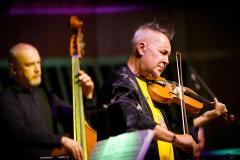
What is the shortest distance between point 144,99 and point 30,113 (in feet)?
2.60

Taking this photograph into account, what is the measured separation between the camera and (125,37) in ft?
19.5

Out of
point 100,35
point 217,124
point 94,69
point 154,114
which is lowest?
point 217,124

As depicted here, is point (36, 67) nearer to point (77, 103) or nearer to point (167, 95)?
point (77, 103)

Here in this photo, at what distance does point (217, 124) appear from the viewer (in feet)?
19.6

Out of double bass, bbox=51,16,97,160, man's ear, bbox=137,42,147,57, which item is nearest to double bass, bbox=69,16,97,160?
double bass, bbox=51,16,97,160

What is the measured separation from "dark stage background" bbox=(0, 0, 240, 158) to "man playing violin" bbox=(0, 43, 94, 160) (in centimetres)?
212

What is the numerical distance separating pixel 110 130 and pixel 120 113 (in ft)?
0.52

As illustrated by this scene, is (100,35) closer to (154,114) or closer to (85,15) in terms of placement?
(85,15)

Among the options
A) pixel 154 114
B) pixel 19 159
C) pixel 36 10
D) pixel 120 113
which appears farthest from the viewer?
pixel 36 10

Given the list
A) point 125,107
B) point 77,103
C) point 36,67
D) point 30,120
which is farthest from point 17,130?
point 125,107

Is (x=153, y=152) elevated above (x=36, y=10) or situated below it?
below

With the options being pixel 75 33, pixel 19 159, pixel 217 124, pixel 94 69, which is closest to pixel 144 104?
pixel 75 33

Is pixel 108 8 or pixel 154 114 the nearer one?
pixel 154 114

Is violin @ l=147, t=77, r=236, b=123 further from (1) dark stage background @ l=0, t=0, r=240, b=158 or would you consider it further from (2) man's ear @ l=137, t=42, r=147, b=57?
(1) dark stage background @ l=0, t=0, r=240, b=158
